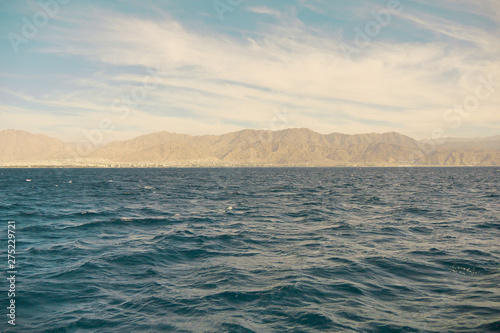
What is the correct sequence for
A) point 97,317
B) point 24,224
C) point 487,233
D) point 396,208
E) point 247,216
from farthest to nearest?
point 396,208 < point 247,216 < point 24,224 < point 487,233 < point 97,317

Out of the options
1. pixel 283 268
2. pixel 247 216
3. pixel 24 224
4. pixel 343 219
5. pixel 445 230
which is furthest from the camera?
pixel 247 216

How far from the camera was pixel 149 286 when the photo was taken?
38.2ft

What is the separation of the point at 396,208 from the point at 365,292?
24.4 meters

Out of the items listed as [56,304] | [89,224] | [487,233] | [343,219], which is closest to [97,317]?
[56,304]

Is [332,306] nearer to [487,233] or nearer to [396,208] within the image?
[487,233]

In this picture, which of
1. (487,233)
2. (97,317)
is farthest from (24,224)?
(487,233)

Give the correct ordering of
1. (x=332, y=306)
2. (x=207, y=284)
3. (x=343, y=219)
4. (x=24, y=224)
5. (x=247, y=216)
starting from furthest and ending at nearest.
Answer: (x=247, y=216), (x=343, y=219), (x=24, y=224), (x=207, y=284), (x=332, y=306)

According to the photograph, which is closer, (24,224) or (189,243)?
(189,243)

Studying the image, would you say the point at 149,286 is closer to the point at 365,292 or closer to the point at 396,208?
the point at 365,292

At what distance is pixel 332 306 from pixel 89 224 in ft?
70.2
